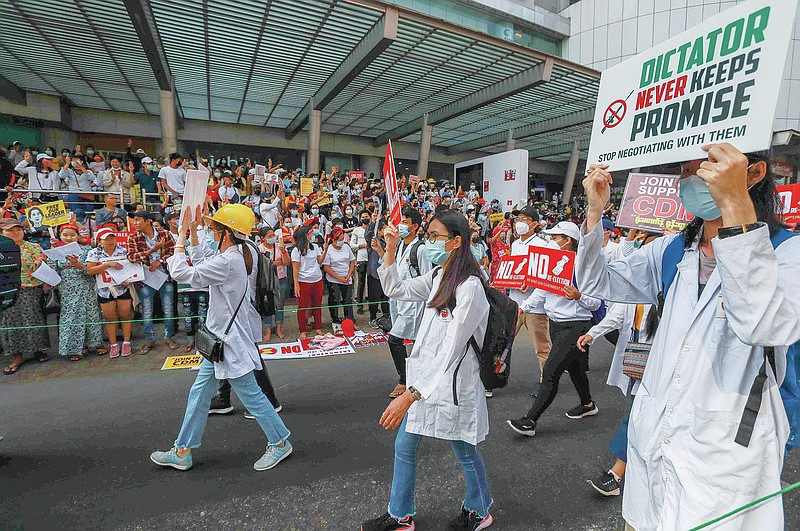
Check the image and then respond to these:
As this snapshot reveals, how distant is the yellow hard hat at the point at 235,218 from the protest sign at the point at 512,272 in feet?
9.68

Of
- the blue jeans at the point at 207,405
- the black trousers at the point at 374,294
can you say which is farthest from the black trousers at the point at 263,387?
the black trousers at the point at 374,294

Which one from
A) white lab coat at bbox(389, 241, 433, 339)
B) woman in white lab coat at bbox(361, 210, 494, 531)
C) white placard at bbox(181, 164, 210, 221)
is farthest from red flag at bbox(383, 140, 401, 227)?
white placard at bbox(181, 164, 210, 221)

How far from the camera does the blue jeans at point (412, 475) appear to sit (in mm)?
2539

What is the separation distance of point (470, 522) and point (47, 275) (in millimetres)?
6206

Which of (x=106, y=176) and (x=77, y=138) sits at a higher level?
(x=77, y=138)

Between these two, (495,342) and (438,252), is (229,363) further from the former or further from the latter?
(495,342)

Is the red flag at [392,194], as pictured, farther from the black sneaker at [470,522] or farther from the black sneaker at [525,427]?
the black sneaker at [525,427]

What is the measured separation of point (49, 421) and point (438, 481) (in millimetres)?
3778

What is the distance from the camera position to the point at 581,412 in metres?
4.35

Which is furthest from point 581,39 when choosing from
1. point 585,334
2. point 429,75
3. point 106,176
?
point 585,334

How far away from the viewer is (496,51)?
14094mm

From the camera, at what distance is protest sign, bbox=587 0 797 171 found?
145 centimetres

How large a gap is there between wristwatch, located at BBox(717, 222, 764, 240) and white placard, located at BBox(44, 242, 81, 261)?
24.1 feet

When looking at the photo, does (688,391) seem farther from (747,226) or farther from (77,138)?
(77,138)
